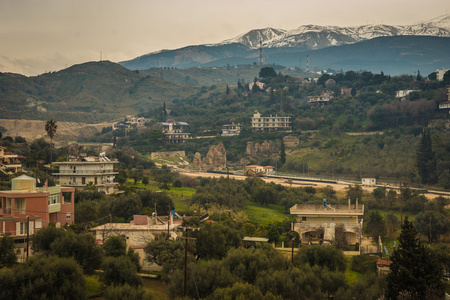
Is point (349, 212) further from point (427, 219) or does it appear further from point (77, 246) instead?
point (77, 246)

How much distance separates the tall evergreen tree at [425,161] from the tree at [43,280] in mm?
58110

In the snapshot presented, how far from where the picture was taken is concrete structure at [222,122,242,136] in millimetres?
121244

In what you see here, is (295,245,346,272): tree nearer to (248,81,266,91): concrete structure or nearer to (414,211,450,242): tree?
(414,211,450,242): tree

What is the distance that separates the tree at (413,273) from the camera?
27359mm

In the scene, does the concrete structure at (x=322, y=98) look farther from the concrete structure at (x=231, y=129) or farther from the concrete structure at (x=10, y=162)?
the concrete structure at (x=10, y=162)

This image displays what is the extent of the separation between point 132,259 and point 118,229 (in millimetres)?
4855

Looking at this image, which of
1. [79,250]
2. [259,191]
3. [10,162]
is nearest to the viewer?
[79,250]

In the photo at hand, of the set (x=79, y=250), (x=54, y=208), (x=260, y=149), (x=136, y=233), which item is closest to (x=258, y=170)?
(x=260, y=149)

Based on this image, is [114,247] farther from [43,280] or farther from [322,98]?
[322,98]

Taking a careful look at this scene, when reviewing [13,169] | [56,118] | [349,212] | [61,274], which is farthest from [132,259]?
[56,118]

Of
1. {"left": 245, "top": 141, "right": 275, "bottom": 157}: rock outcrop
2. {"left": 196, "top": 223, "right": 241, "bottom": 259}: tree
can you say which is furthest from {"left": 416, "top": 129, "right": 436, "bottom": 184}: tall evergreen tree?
{"left": 196, "top": 223, "right": 241, "bottom": 259}: tree

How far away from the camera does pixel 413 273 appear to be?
28.1m

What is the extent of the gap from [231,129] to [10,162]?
212ft

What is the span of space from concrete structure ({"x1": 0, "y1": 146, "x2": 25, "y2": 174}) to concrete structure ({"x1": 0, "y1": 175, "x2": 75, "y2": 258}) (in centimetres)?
2028
